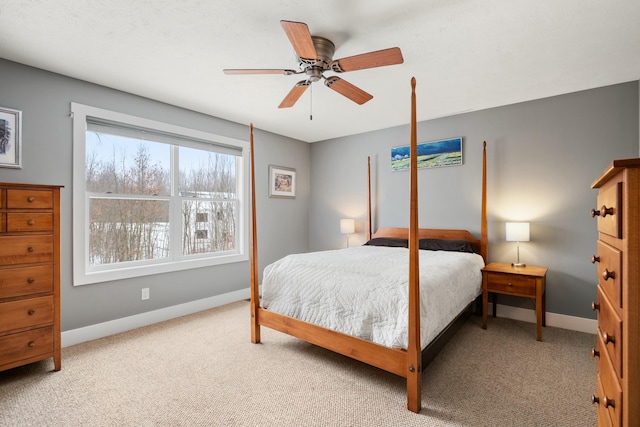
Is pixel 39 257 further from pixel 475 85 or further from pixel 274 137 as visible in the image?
pixel 475 85

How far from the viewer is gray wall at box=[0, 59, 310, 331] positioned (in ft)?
8.55

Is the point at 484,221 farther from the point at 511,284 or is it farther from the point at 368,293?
the point at 368,293

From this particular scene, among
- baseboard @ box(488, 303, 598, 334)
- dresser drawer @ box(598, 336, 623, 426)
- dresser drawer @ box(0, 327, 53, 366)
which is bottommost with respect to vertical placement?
baseboard @ box(488, 303, 598, 334)

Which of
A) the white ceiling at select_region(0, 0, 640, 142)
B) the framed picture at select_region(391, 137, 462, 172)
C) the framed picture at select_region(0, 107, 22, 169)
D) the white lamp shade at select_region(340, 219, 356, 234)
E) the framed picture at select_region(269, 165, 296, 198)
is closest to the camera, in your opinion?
the white ceiling at select_region(0, 0, 640, 142)

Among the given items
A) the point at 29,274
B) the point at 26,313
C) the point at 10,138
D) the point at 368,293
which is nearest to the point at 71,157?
the point at 10,138

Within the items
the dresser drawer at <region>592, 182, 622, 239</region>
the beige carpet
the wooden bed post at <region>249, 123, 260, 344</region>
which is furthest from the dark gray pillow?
the dresser drawer at <region>592, 182, 622, 239</region>

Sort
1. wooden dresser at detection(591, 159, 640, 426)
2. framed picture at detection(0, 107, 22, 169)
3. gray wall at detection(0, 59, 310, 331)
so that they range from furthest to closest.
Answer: gray wall at detection(0, 59, 310, 331) → framed picture at detection(0, 107, 22, 169) → wooden dresser at detection(591, 159, 640, 426)

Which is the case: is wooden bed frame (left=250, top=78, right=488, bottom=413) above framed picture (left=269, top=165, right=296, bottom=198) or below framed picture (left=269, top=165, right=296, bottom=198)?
below

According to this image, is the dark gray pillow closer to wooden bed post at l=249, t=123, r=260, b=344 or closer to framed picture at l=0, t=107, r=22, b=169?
wooden bed post at l=249, t=123, r=260, b=344

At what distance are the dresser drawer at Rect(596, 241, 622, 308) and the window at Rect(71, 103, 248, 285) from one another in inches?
144

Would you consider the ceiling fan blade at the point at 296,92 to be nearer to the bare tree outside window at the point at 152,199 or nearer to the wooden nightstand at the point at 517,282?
the bare tree outside window at the point at 152,199

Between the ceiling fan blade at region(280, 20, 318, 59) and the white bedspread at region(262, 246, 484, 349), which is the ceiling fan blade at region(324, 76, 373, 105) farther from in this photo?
the white bedspread at region(262, 246, 484, 349)

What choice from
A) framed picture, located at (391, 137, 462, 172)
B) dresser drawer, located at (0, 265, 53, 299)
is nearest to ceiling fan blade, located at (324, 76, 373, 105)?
framed picture, located at (391, 137, 462, 172)

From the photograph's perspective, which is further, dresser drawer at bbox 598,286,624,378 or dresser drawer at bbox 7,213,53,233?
dresser drawer at bbox 7,213,53,233
